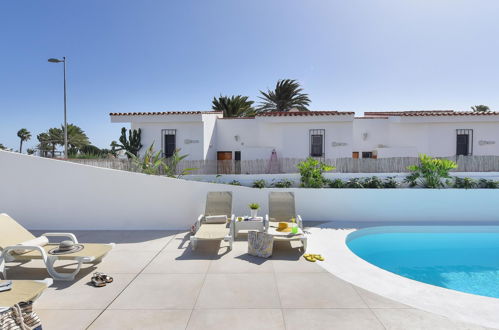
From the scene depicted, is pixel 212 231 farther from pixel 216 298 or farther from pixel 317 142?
pixel 317 142

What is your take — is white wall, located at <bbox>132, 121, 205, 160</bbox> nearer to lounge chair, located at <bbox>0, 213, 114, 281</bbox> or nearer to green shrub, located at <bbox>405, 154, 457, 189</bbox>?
lounge chair, located at <bbox>0, 213, 114, 281</bbox>

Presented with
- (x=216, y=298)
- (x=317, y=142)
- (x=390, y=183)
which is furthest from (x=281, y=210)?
(x=317, y=142)

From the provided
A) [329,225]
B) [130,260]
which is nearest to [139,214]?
[130,260]

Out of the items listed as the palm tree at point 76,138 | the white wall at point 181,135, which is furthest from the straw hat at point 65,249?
the palm tree at point 76,138

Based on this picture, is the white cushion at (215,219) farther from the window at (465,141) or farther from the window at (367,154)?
the window at (465,141)

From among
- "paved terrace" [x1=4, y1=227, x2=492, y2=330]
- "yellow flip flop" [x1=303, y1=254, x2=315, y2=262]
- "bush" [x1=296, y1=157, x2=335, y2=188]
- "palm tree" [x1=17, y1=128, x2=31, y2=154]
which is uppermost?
"palm tree" [x1=17, y1=128, x2=31, y2=154]

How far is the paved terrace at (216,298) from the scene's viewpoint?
4137mm

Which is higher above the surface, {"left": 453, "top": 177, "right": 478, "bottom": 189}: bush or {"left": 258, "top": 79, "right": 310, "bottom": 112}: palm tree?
{"left": 258, "top": 79, "right": 310, "bottom": 112}: palm tree

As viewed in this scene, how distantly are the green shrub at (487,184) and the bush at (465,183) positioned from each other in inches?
10.7

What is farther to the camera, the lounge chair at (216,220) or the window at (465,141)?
the window at (465,141)

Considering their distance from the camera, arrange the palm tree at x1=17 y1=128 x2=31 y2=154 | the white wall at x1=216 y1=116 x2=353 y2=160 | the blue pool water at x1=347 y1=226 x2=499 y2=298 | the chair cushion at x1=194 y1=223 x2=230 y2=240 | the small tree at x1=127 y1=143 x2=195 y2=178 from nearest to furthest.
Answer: the blue pool water at x1=347 y1=226 x2=499 y2=298, the chair cushion at x1=194 y1=223 x2=230 y2=240, the small tree at x1=127 y1=143 x2=195 y2=178, the white wall at x1=216 y1=116 x2=353 y2=160, the palm tree at x1=17 y1=128 x2=31 y2=154

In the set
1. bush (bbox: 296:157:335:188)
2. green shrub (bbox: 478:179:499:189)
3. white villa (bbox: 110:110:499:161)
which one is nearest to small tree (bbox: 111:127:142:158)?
white villa (bbox: 110:110:499:161)

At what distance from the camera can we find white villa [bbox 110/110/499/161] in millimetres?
15930

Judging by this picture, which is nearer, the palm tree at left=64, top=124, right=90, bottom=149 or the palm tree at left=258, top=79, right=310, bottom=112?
the palm tree at left=258, top=79, right=310, bottom=112
